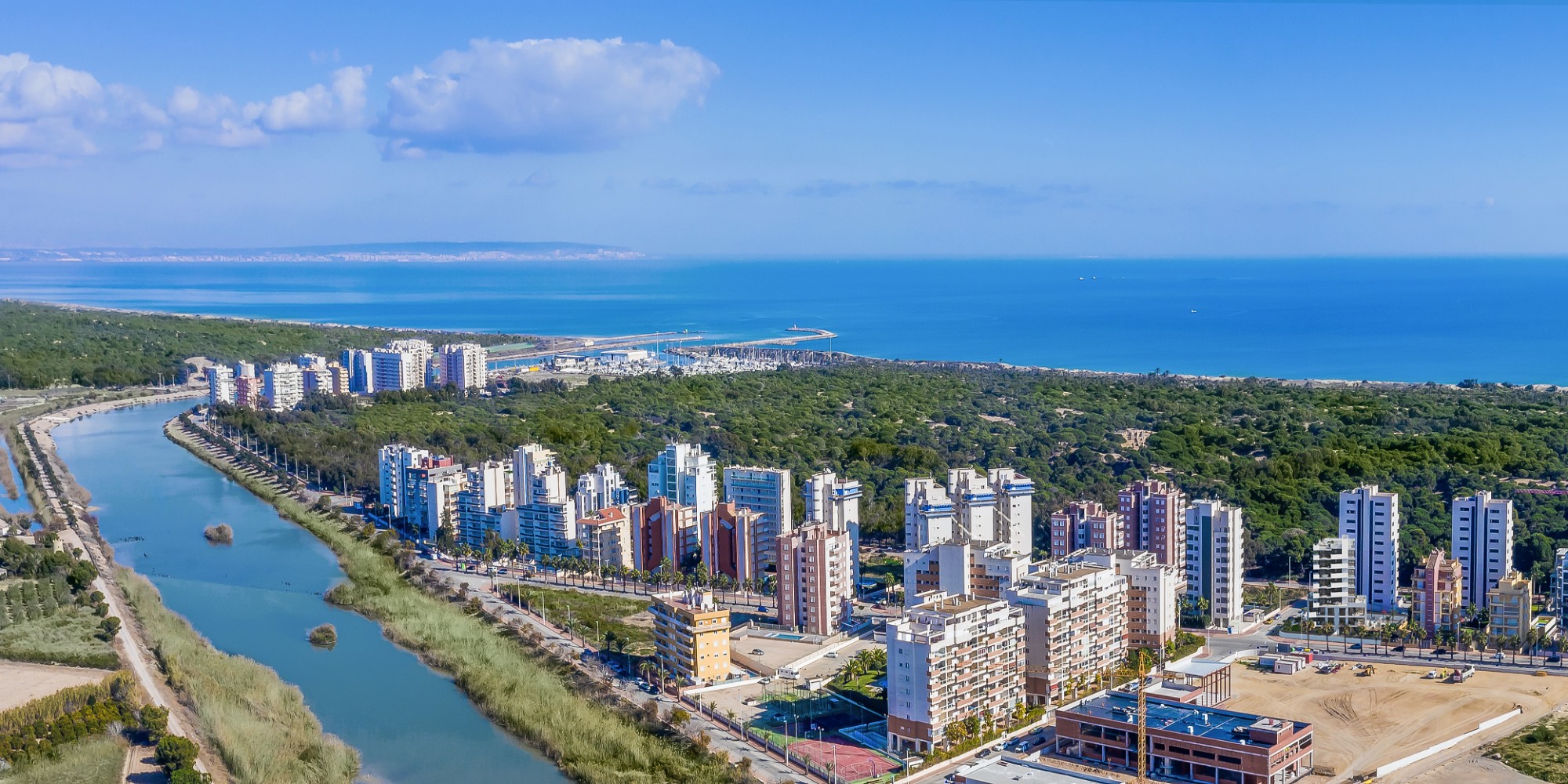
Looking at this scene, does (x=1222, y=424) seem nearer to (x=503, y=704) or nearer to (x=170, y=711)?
(x=503, y=704)

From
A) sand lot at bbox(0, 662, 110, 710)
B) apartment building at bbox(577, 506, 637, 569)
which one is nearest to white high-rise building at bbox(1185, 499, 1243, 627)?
apartment building at bbox(577, 506, 637, 569)

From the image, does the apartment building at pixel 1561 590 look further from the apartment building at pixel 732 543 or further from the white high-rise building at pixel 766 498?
the white high-rise building at pixel 766 498

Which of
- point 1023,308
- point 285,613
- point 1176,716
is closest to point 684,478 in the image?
point 285,613

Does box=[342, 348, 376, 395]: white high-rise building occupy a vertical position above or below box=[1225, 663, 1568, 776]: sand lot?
above

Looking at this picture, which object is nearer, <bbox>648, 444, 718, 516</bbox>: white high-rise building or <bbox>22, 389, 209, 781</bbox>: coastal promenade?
<bbox>22, 389, 209, 781</bbox>: coastal promenade

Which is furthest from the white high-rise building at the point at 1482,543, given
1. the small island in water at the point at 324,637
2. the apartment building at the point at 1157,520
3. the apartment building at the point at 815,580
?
the small island in water at the point at 324,637

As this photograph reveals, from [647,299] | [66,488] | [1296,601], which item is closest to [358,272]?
[647,299]

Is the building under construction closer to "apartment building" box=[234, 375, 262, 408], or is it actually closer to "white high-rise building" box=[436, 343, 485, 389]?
"apartment building" box=[234, 375, 262, 408]

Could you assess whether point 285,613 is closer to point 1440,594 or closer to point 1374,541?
point 1374,541
